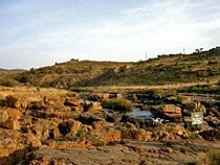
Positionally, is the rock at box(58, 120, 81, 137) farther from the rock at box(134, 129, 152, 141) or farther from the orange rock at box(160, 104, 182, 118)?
the orange rock at box(160, 104, 182, 118)

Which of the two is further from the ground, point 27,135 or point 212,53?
point 212,53

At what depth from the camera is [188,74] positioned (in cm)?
7544

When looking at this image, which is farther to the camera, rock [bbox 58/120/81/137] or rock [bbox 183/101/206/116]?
rock [bbox 183/101/206/116]

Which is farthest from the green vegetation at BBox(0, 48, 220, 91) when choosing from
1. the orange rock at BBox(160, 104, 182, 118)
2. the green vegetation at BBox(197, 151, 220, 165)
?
the green vegetation at BBox(197, 151, 220, 165)

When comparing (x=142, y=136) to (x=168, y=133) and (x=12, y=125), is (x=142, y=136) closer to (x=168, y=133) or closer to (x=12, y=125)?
(x=168, y=133)

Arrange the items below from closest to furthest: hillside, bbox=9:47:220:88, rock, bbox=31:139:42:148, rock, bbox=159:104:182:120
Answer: rock, bbox=31:139:42:148 → rock, bbox=159:104:182:120 → hillside, bbox=9:47:220:88

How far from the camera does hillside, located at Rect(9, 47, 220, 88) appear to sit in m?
75.2

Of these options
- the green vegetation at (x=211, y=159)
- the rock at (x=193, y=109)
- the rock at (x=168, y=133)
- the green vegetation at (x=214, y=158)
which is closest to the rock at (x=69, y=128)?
the rock at (x=168, y=133)

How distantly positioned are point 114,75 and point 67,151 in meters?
84.3

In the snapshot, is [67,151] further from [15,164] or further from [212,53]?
[212,53]

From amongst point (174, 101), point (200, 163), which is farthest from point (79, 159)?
point (174, 101)

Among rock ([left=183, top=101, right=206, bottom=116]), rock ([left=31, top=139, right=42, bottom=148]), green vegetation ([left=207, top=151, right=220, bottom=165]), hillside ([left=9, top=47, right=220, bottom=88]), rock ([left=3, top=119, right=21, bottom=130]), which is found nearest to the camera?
green vegetation ([left=207, top=151, right=220, bottom=165])

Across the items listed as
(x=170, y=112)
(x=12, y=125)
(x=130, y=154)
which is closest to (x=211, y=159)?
(x=130, y=154)

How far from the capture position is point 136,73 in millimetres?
88812
